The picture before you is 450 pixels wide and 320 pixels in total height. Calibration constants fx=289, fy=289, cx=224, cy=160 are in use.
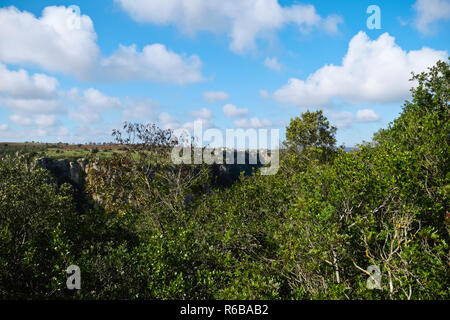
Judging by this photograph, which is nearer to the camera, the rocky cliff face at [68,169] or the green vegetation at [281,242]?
the green vegetation at [281,242]

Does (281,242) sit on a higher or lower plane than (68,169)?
lower

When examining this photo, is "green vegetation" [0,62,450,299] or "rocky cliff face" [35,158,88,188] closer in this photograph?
"green vegetation" [0,62,450,299]

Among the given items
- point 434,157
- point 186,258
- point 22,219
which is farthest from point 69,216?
point 434,157

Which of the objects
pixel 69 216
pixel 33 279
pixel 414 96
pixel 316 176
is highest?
pixel 414 96

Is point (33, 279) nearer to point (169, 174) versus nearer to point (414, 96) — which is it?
point (169, 174)

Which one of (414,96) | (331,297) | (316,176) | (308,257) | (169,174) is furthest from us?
(414,96)

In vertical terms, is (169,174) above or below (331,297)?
above

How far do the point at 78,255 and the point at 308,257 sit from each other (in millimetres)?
9841

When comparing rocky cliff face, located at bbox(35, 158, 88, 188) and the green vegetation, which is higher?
rocky cliff face, located at bbox(35, 158, 88, 188)

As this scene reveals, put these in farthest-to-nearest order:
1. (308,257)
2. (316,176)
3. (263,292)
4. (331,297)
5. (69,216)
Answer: (69,216) → (316,176) → (308,257) → (263,292) → (331,297)

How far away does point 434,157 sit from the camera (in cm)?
1156

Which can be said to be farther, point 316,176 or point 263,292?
point 316,176

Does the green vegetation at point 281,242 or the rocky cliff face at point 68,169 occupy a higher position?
the rocky cliff face at point 68,169

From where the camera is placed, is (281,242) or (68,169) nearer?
(281,242)
